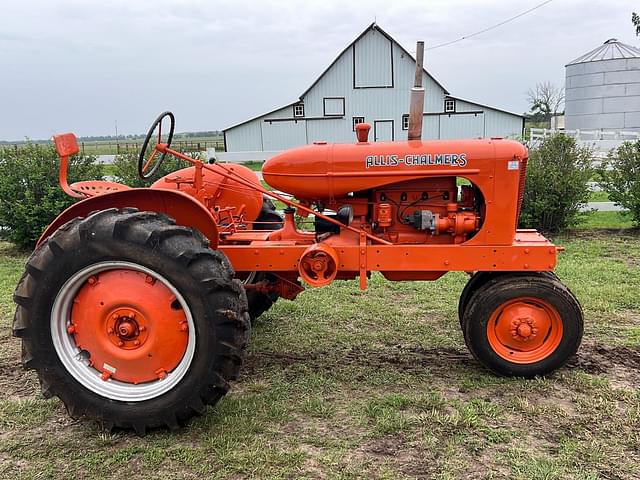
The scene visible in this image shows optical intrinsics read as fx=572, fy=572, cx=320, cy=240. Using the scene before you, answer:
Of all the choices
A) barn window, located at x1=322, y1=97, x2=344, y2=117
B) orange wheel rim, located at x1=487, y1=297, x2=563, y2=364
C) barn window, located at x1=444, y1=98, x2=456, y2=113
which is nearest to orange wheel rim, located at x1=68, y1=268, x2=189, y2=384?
orange wheel rim, located at x1=487, y1=297, x2=563, y2=364

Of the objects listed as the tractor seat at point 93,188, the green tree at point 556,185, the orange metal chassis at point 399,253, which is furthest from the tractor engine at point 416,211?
the green tree at point 556,185

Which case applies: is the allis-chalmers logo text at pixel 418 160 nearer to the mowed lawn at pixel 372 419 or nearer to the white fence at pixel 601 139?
the mowed lawn at pixel 372 419

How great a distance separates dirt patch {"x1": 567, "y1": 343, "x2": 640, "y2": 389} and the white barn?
84.4 ft

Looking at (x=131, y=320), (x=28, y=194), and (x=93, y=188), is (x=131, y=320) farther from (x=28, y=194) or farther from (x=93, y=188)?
(x=28, y=194)

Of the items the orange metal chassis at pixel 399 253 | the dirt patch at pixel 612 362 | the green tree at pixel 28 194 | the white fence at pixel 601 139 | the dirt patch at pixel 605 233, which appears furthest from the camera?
the white fence at pixel 601 139

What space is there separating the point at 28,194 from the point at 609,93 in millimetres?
26941

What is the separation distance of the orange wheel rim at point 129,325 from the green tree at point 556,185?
23.0 ft

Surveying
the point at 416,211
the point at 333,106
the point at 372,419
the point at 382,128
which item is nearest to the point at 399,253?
the point at 416,211

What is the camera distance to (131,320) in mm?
3291

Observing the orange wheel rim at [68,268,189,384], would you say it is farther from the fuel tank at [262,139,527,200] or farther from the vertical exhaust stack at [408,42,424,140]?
the vertical exhaust stack at [408,42,424,140]

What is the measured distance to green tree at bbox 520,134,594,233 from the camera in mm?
8773

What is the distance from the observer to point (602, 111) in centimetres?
2775

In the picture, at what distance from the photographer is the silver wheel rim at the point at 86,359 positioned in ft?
10.6

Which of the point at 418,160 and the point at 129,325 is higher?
the point at 418,160
